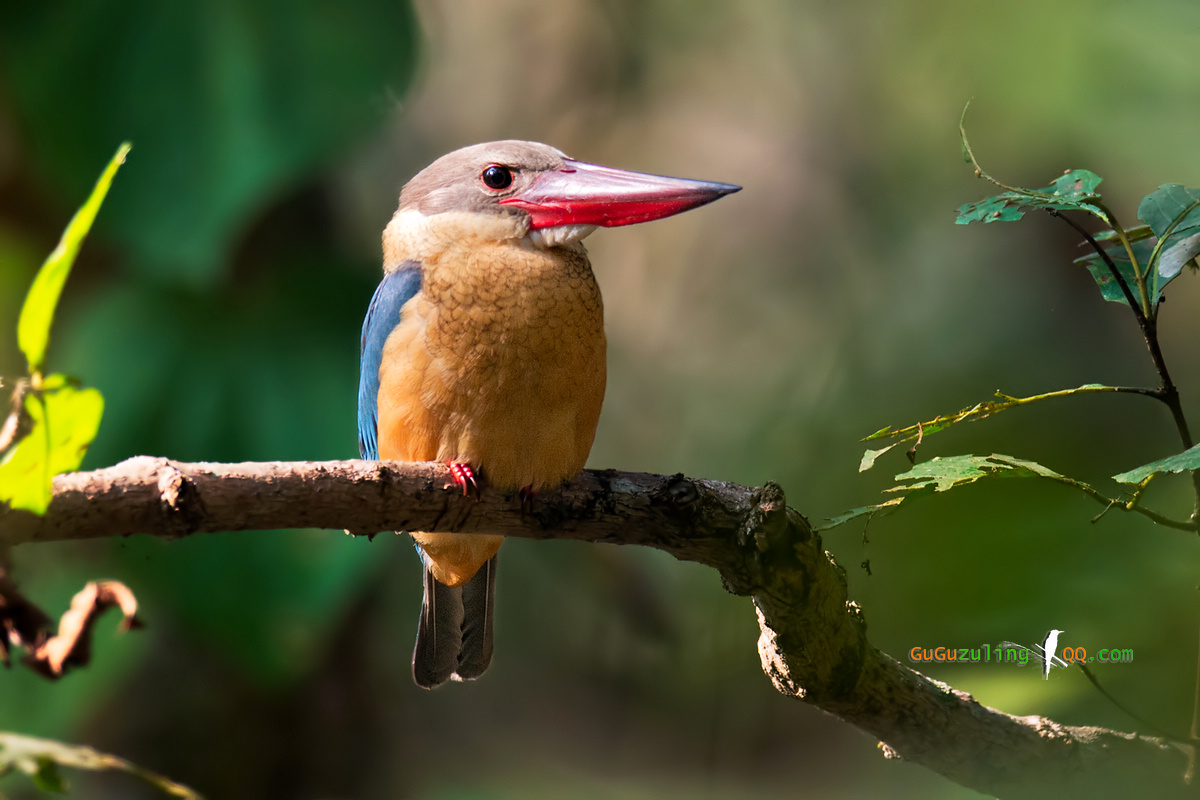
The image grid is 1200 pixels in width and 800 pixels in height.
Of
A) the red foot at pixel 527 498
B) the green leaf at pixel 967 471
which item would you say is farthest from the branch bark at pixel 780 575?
the green leaf at pixel 967 471

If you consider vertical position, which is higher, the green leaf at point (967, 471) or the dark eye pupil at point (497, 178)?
the dark eye pupil at point (497, 178)

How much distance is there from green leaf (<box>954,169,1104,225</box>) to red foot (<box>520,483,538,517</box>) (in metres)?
0.82

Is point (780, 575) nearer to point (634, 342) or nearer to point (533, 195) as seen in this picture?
point (533, 195)

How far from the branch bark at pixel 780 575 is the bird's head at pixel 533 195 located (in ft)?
1.74

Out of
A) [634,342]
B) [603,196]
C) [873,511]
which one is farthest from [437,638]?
[634,342]

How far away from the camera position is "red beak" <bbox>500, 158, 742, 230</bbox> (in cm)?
183

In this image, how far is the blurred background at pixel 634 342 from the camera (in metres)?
2.73

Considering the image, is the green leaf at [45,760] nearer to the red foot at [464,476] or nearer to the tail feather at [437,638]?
the red foot at [464,476]

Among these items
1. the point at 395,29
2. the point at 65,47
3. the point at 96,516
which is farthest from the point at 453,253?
the point at 65,47

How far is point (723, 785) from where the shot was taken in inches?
157

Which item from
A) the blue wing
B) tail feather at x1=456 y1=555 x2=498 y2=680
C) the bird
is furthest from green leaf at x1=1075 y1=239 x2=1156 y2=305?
tail feather at x1=456 y1=555 x2=498 y2=680

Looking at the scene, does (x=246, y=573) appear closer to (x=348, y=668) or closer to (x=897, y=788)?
(x=348, y=668)

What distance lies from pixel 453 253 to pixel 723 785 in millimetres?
2805

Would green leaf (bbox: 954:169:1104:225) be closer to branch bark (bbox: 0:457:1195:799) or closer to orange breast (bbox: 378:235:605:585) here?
branch bark (bbox: 0:457:1195:799)
